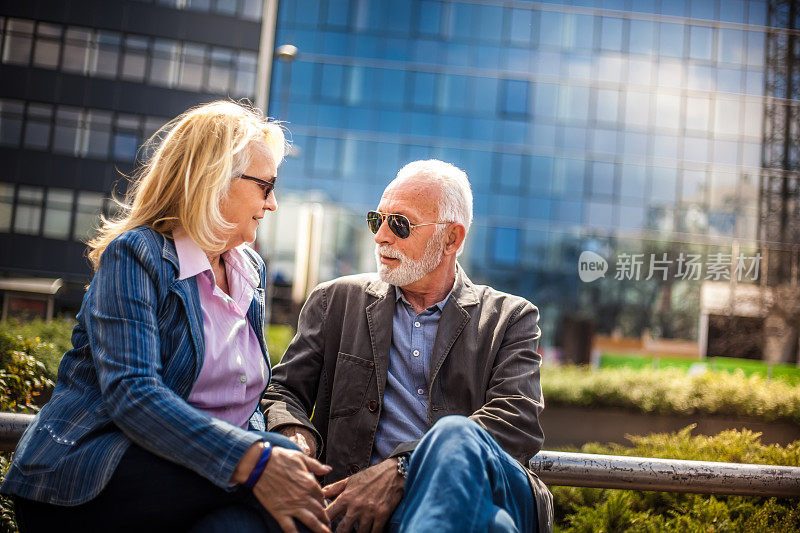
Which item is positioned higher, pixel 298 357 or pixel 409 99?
pixel 409 99

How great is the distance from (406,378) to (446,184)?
84 centimetres

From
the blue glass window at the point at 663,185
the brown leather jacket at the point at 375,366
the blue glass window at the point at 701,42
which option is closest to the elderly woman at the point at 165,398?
the brown leather jacket at the point at 375,366

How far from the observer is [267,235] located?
574 inches

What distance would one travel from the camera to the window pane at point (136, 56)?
5879 millimetres

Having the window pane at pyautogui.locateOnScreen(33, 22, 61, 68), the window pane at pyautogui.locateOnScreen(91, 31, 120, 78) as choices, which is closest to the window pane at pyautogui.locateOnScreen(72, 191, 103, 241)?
the window pane at pyautogui.locateOnScreen(91, 31, 120, 78)

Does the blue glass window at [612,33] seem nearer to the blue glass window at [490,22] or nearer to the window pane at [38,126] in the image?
the blue glass window at [490,22]

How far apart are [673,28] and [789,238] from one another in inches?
167

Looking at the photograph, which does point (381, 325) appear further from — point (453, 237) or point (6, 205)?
point (6, 205)

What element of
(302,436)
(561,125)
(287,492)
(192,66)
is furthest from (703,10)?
(287,492)

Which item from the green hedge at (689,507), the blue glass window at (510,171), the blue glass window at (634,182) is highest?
the blue glass window at (510,171)

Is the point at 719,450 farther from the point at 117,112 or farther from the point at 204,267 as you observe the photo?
the point at 117,112

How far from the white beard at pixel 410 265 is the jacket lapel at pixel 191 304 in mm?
1020

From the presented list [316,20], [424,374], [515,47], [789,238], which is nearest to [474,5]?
[515,47]

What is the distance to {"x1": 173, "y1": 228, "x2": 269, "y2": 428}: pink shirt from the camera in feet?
6.66
